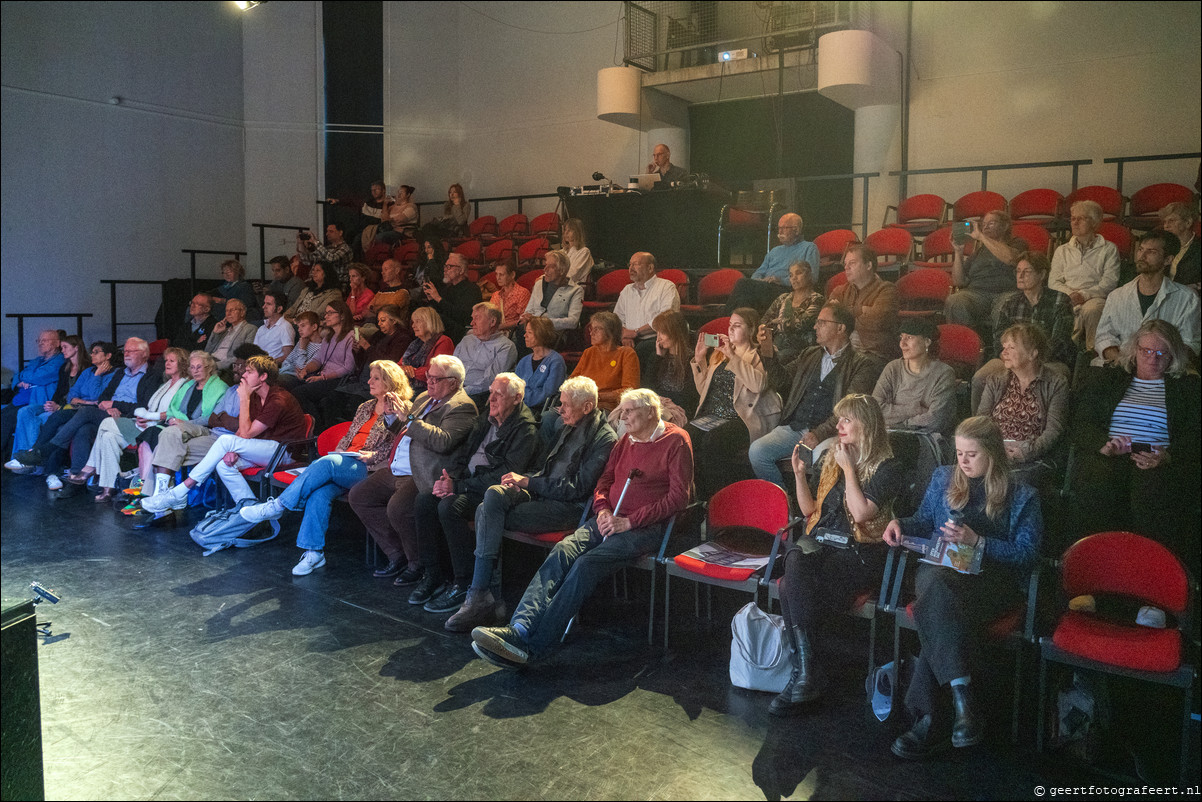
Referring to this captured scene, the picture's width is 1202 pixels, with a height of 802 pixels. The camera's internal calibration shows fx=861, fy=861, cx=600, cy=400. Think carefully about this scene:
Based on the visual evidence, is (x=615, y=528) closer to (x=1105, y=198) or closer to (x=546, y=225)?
(x=1105, y=198)

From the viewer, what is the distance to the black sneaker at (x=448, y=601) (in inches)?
154

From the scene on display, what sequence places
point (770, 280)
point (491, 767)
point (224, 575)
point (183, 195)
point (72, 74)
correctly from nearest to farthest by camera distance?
point (491, 767) < point (224, 575) < point (770, 280) < point (72, 74) < point (183, 195)

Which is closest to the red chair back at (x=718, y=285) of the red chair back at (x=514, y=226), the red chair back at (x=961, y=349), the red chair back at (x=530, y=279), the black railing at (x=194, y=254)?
the red chair back at (x=530, y=279)

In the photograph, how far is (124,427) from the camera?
602cm

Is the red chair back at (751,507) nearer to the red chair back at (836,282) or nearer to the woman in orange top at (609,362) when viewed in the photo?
the woman in orange top at (609,362)

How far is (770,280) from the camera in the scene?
18.2 ft

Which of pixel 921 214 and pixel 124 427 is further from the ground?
pixel 921 214

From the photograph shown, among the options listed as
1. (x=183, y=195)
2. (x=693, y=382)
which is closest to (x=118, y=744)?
(x=693, y=382)

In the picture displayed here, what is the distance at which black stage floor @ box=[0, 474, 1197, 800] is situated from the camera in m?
2.47

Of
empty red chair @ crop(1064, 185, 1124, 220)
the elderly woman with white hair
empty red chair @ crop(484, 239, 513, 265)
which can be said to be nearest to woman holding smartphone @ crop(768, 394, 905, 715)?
empty red chair @ crop(1064, 185, 1124, 220)

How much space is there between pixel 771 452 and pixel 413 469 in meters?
1.76

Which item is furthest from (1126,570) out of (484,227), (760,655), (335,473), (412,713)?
(484,227)

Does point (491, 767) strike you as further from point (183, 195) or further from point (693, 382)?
point (183, 195)

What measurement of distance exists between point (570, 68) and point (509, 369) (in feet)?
16.2
